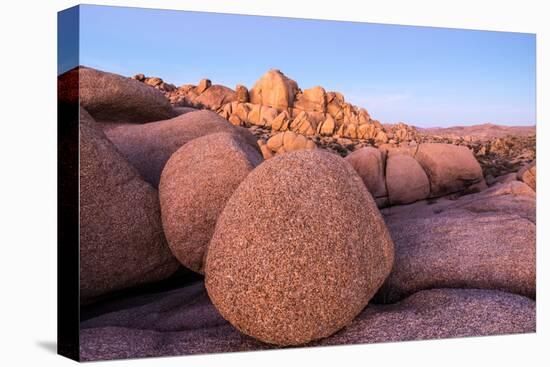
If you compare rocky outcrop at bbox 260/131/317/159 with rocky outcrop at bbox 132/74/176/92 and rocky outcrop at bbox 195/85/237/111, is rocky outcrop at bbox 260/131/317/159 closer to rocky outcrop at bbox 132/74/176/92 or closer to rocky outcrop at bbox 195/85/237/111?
rocky outcrop at bbox 195/85/237/111

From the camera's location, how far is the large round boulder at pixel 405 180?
10805 mm

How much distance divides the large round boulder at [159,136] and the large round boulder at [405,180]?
2809mm

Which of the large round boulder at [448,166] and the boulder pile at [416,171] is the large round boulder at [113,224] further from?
the large round boulder at [448,166]

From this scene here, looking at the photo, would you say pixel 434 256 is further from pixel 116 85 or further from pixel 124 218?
pixel 116 85

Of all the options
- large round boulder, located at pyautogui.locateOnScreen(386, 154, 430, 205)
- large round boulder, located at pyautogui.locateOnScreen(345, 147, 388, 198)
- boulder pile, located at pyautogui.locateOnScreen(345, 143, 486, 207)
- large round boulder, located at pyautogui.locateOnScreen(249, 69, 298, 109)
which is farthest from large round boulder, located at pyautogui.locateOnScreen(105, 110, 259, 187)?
large round boulder, located at pyautogui.locateOnScreen(386, 154, 430, 205)

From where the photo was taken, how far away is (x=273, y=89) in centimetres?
895

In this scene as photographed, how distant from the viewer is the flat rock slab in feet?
23.1

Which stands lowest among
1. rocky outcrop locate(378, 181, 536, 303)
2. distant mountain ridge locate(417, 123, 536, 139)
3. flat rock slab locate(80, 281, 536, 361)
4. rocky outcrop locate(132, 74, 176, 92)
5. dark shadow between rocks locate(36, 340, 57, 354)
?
dark shadow between rocks locate(36, 340, 57, 354)

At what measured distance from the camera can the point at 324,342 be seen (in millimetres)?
7316

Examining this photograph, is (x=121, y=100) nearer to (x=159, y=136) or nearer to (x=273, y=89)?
(x=159, y=136)

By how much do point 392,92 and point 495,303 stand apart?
3.63 meters

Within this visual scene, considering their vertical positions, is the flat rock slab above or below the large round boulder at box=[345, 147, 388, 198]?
below

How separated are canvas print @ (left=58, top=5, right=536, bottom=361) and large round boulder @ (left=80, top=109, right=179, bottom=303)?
1.1 inches

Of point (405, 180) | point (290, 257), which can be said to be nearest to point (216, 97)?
point (290, 257)
